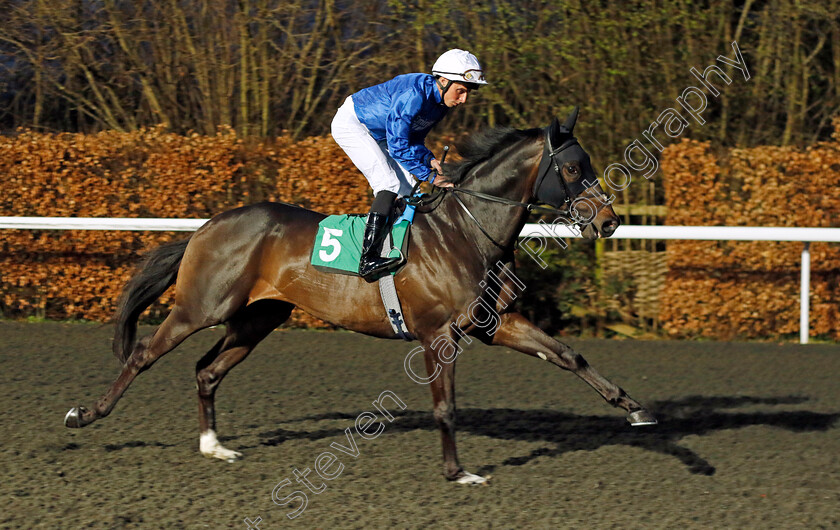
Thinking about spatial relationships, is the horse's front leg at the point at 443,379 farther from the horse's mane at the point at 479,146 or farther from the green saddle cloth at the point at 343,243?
the horse's mane at the point at 479,146

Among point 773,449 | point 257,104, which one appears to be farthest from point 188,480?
point 257,104

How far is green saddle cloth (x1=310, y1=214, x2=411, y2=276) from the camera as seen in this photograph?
4.48 meters

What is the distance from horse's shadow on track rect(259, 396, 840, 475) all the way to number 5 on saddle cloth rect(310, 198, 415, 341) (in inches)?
33.2

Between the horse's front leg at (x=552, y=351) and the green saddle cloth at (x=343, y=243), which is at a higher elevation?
the green saddle cloth at (x=343, y=243)

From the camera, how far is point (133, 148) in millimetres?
8633

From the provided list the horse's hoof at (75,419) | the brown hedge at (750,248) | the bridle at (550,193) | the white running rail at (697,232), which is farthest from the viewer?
the brown hedge at (750,248)

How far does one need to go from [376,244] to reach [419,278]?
25 centimetres

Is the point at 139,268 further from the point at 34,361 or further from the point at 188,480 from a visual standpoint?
the point at 34,361

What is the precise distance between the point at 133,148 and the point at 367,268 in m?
4.89

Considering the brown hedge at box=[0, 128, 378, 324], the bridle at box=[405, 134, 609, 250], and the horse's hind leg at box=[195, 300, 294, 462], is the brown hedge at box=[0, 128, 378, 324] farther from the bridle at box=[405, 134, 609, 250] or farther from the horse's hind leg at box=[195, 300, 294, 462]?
the bridle at box=[405, 134, 609, 250]

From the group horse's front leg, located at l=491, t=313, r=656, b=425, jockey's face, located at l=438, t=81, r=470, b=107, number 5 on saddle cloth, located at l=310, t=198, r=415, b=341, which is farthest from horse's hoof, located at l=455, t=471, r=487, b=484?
jockey's face, located at l=438, t=81, r=470, b=107

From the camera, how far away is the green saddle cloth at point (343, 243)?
448 cm

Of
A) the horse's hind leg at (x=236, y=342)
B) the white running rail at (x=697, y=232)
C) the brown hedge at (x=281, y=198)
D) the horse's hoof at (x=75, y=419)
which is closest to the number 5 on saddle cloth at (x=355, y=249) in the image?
the horse's hind leg at (x=236, y=342)

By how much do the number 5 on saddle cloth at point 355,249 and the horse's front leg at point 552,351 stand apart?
46cm
